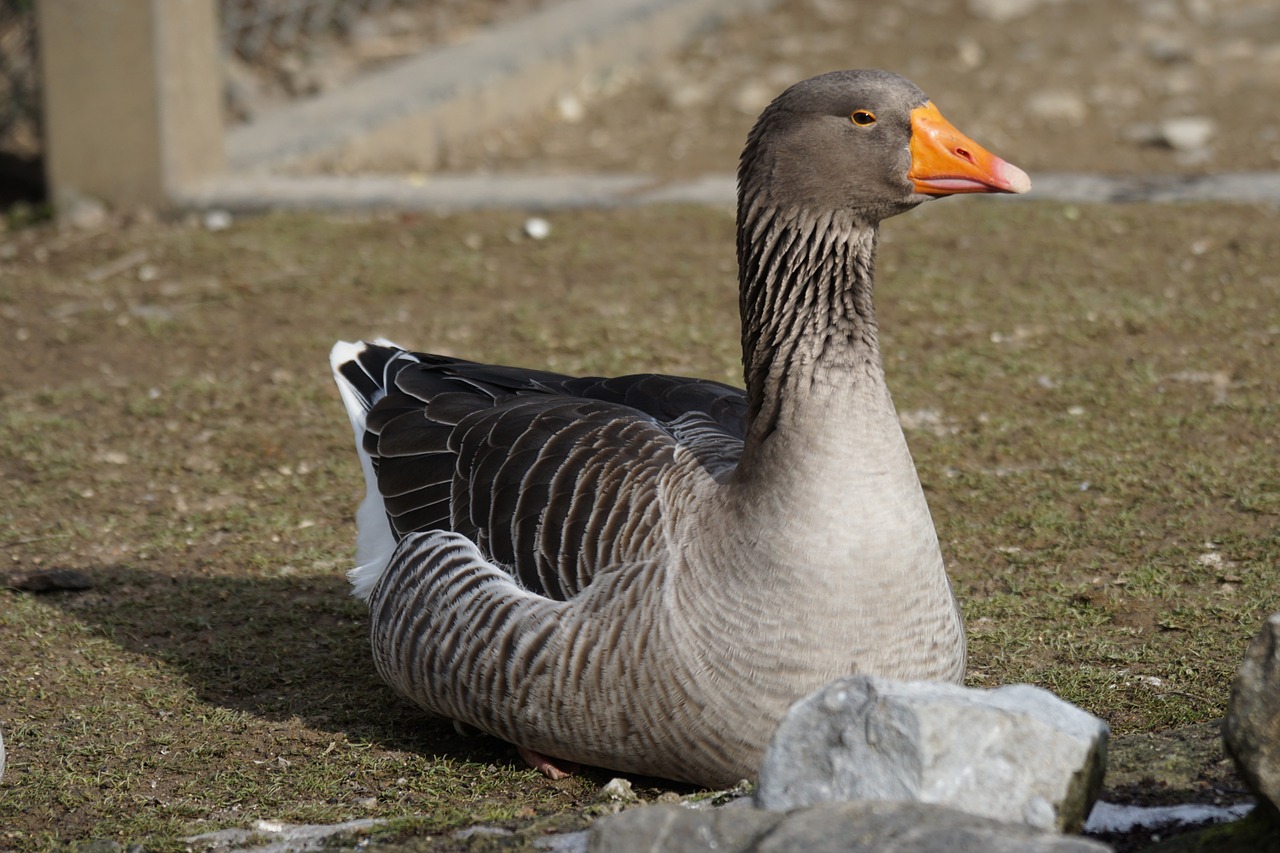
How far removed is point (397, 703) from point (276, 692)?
14.3 inches

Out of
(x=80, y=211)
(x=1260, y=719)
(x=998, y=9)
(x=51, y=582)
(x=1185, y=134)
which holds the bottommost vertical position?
(x=51, y=582)

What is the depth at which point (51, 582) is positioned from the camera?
199 inches

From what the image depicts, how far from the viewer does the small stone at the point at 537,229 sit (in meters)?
8.41

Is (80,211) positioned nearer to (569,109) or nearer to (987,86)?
(569,109)

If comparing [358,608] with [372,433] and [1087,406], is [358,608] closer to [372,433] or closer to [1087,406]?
[372,433]

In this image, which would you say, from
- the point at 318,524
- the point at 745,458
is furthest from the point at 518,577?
the point at 318,524

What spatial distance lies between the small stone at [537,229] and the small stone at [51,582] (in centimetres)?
387

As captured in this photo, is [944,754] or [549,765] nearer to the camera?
[944,754]

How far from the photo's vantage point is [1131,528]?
5.14m

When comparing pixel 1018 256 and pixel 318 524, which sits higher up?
pixel 1018 256

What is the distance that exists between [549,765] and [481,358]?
10.8ft

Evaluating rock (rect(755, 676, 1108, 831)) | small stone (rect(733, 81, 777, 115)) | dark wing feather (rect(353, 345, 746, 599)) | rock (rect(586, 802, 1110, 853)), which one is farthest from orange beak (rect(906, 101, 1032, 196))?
small stone (rect(733, 81, 777, 115))

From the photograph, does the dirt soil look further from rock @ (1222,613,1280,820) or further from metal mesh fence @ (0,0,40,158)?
rock @ (1222,613,1280,820)

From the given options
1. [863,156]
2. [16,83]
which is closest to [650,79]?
[16,83]
